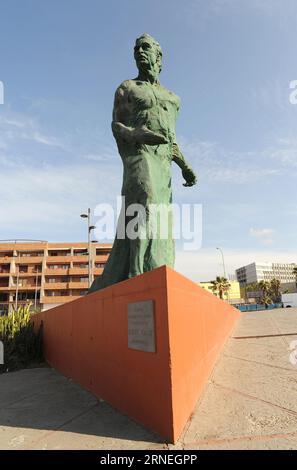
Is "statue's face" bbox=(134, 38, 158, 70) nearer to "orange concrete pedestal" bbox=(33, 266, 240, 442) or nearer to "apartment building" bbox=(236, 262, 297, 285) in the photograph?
"orange concrete pedestal" bbox=(33, 266, 240, 442)

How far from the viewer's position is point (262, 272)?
161 meters

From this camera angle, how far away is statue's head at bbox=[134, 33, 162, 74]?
5.30m

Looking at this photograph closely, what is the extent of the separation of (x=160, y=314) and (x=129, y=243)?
7.57 feet

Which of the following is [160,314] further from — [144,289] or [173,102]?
[173,102]

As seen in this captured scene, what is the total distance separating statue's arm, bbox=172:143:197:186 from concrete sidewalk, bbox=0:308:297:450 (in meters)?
3.05

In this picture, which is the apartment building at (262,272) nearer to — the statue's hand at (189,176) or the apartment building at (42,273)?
the apartment building at (42,273)

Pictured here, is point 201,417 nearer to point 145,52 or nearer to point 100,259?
point 145,52

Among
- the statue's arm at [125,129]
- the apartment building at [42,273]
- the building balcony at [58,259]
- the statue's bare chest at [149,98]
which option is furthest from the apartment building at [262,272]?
the statue's arm at [125,129]

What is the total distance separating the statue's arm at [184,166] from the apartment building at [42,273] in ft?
147

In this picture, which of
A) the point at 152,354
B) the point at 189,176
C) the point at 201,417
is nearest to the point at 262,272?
the point at 189,176

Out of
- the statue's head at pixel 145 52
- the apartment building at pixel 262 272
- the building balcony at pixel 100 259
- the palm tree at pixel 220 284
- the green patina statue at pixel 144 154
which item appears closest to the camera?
the green patina statue at pixel 144 154

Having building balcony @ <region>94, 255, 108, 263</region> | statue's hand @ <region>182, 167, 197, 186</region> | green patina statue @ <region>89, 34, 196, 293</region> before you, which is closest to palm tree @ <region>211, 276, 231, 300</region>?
building balcony @ <region>94, 255, 108, 263</region>

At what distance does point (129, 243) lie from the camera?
16.2 feet

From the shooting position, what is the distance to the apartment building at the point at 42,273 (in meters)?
51.0
